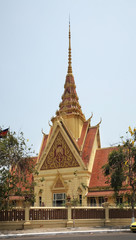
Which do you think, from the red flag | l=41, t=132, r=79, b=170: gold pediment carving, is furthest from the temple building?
the red flag

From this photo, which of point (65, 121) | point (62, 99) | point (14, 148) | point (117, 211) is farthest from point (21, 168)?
point (62, 99)

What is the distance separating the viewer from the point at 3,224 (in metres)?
18.4

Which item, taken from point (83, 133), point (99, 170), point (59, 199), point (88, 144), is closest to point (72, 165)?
point (99, 170)

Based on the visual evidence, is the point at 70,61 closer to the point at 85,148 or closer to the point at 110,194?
the point at 85,148

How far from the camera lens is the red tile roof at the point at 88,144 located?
3219 centimetres

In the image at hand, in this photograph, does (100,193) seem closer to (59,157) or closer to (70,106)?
(59,157)

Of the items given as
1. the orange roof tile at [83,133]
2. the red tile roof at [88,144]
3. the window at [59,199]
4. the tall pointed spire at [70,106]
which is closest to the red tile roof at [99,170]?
the red tile roof at [88,144]

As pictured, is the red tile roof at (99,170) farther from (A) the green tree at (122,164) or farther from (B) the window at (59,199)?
(A) the green tree at (122,164)

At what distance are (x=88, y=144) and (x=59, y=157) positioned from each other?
3.59 metres

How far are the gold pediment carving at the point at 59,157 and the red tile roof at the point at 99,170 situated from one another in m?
2.15

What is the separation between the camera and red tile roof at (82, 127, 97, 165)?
32188mm

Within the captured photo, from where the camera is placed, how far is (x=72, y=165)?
3186 cm

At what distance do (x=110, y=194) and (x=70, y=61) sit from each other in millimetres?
19077

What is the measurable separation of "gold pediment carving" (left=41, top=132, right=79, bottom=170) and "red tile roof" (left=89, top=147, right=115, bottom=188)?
7.05 ft
